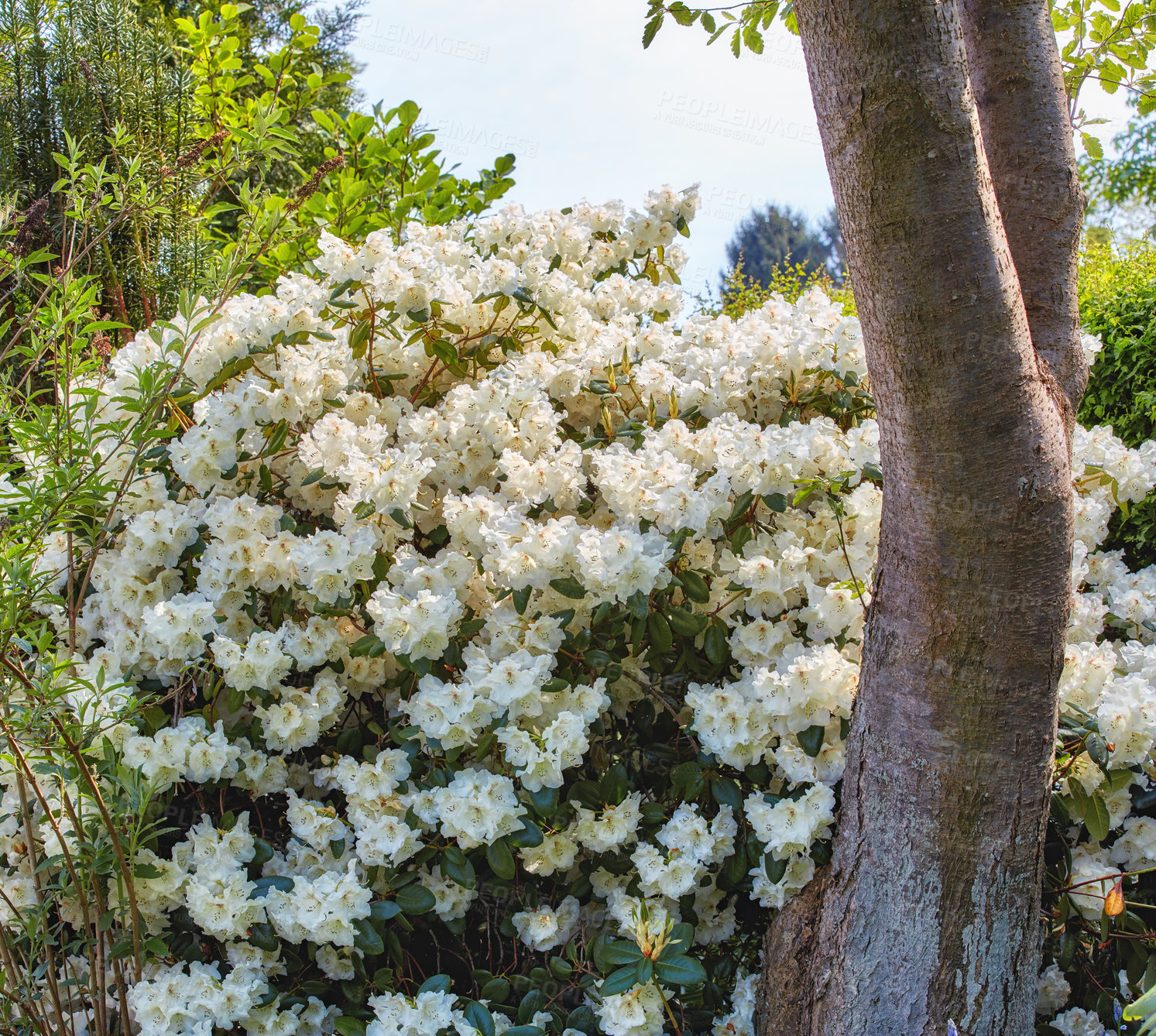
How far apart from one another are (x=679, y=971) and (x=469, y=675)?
2.11 feet

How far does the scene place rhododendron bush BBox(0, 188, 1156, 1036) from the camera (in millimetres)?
1742

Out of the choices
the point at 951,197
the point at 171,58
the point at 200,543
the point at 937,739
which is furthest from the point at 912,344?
the point at 171,58

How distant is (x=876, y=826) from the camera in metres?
1.58

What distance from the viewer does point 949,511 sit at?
1.40 m

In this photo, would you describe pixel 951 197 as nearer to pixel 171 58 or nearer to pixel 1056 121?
pixel 1056 121

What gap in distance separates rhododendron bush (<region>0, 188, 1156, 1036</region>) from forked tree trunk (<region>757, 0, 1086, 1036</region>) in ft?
0.63

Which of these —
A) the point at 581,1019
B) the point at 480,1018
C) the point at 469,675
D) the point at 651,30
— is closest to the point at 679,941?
the point at 581,1019

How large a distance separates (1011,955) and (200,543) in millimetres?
1795

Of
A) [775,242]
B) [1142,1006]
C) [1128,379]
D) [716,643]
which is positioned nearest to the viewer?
[1142,1006]

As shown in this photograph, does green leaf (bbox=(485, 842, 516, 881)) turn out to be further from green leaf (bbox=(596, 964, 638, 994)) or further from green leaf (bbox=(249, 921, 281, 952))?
green leaf (bbox=(249, 921, 281, 952))

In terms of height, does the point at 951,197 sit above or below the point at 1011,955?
above

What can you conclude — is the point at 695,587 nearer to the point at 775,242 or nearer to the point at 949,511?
the point at 949,511

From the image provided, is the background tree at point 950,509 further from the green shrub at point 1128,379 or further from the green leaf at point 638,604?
the green shrub at point 1128,379

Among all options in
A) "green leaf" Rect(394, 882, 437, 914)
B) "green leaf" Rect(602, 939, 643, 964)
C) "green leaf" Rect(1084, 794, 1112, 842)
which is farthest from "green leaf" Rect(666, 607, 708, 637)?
"green leaf" Rect(1084, 794, 1112, 842)
